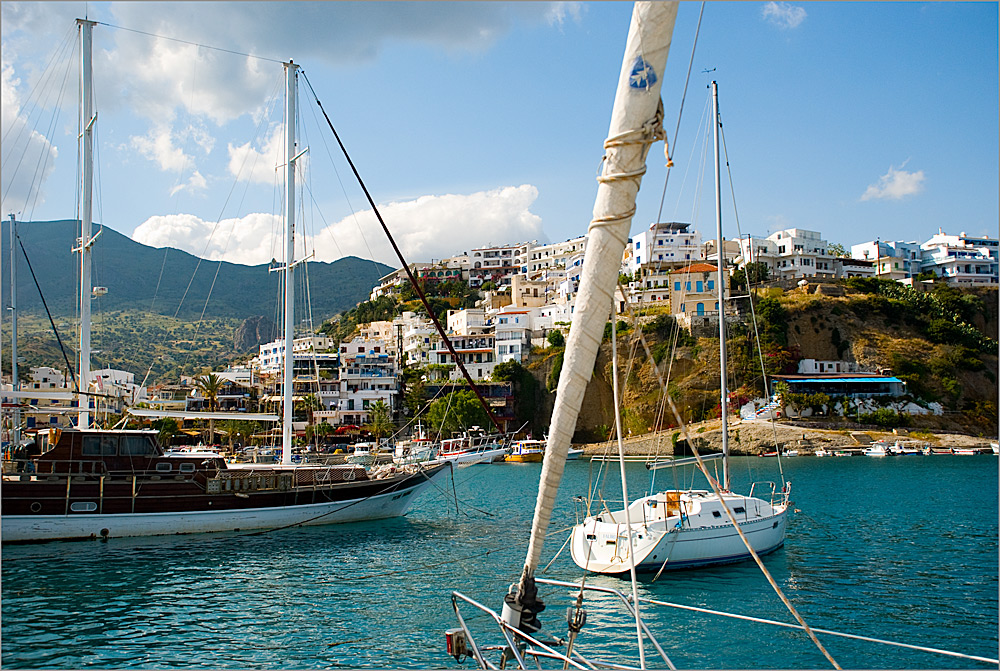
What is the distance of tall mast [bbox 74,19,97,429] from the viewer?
28.5m

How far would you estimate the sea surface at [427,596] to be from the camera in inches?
581

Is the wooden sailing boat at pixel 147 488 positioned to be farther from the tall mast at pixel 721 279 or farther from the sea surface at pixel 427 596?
the tall mast at pixel 721 279

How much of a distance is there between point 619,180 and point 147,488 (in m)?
26.9

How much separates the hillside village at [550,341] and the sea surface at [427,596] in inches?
1577

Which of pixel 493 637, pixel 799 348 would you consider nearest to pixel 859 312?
pixel 799 348

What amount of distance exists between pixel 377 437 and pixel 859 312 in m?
57.8

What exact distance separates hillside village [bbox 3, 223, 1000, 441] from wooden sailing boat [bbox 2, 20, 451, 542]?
3473cm

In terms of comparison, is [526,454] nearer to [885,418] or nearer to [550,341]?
[550,341]

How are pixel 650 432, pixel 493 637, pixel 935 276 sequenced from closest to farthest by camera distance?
pixel 493 637
pixel 650 432
pixel 935 276

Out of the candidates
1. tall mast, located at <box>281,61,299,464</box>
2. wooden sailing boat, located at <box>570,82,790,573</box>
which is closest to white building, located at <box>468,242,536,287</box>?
tall mast, located at <box>281,61,299,464</box>

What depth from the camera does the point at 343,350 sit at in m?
98.9

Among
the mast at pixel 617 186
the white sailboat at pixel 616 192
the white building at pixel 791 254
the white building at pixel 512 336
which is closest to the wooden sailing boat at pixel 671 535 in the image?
the white sailboat at pixel 616 192

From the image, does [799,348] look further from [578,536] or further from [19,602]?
[19,602]

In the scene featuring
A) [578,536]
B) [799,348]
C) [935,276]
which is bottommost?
[578,536]
